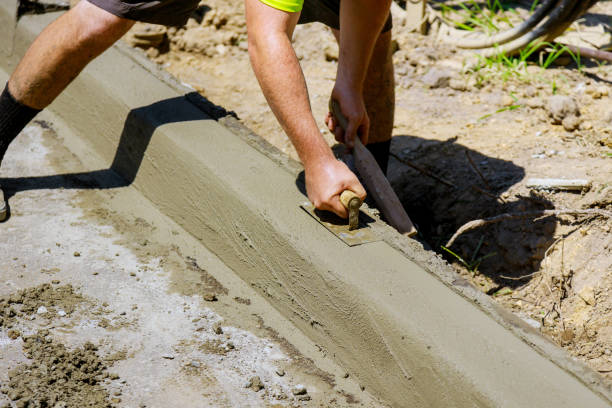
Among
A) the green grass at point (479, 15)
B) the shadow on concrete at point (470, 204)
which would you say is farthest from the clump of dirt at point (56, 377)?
the green grass at point (479, 15)

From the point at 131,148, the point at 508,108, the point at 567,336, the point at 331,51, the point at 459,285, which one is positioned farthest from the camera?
the point at 331,51

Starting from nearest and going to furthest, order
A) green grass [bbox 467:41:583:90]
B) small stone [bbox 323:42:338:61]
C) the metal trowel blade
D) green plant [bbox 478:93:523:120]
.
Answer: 1. the metal trowel blade
2. green plant [bbox 478:93:523:120]
3. green grass [bbox 467:41:583:90]
4. small stone [bbox 323:42:338:61]

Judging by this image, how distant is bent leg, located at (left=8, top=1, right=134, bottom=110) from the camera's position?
2346 millimetres

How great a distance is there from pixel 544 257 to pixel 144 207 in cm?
154

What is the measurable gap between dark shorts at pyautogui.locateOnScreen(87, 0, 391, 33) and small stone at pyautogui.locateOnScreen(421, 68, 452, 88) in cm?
103

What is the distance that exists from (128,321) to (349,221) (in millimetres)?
727

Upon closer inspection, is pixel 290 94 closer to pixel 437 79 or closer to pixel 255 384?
pixel 255 384

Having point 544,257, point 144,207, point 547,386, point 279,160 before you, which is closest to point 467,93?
point 544,257

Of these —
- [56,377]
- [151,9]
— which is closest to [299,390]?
[56,377]

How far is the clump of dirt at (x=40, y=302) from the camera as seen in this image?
197 cm

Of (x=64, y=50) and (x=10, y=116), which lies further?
(x=10, y=116)

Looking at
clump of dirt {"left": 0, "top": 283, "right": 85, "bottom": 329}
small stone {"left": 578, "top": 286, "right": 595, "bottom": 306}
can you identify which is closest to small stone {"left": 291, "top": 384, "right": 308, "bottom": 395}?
clump of dirt {"left": 0, "top": 283, "right": 85, "bottom": 329}

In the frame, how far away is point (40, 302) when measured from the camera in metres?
2.04

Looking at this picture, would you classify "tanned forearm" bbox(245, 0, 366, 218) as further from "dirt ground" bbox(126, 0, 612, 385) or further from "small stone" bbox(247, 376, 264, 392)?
"dirt ground" bbox(126, 0, 612, 385)
